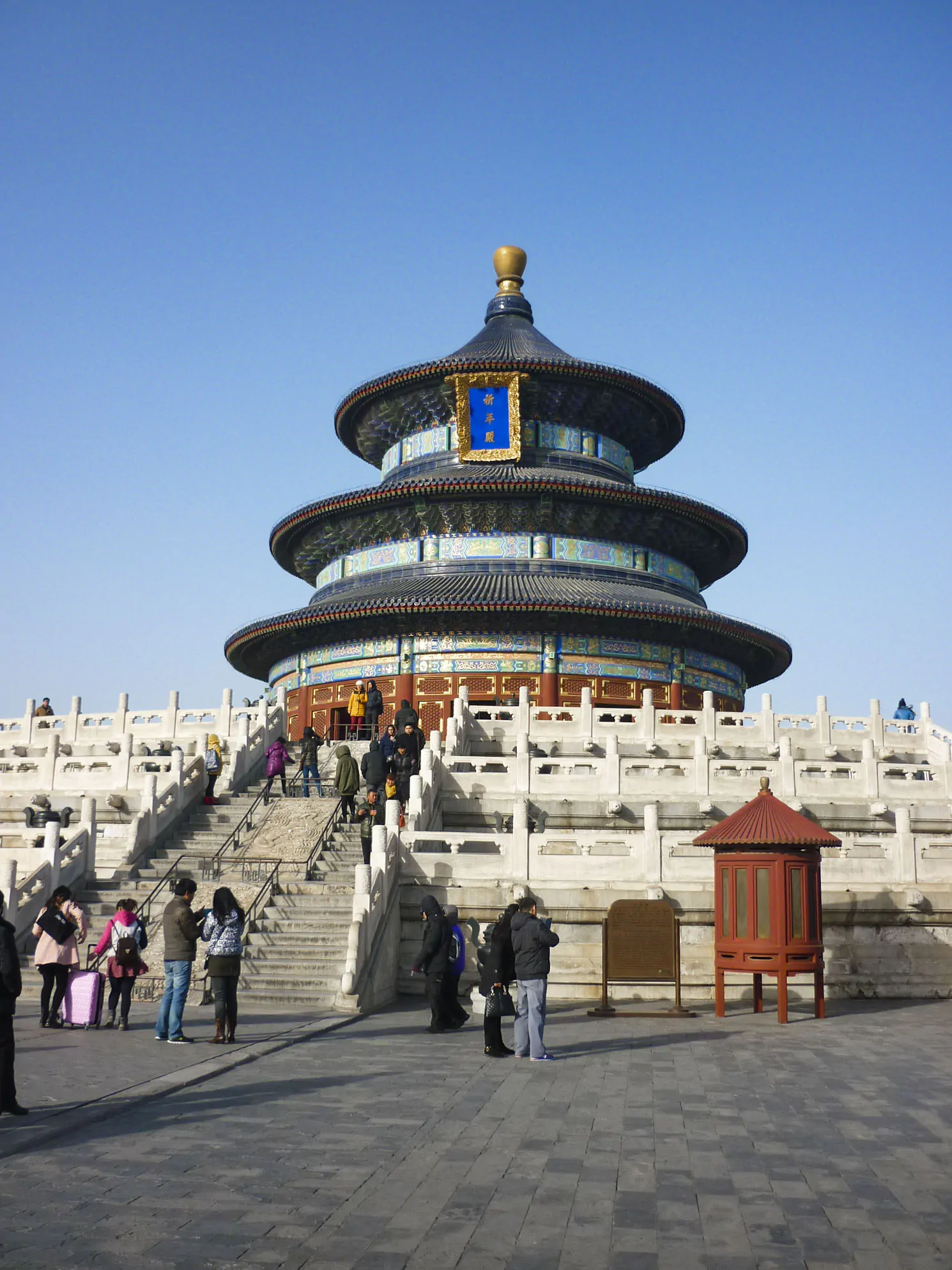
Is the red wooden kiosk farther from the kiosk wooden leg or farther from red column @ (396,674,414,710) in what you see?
red column @ (396,674,414,710)

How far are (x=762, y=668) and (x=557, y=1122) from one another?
37723 millimetres

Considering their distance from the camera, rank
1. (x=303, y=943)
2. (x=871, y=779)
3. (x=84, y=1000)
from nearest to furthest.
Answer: (x=84, y=1000), (x=303, y=943), (x=871, y=779)

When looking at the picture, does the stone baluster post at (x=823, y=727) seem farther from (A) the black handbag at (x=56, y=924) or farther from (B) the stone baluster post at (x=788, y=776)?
(A) the black handbag at (x=56, y=924)

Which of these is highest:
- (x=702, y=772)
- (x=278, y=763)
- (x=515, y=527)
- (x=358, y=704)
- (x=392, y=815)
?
(x=515, y=527)

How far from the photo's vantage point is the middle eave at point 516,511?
40.7m

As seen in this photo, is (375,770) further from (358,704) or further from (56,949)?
(358,704)

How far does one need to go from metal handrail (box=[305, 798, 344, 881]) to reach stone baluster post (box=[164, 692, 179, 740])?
6.44m

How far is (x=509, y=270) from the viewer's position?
50.3 metres

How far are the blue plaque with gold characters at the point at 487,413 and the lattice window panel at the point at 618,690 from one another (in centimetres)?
915

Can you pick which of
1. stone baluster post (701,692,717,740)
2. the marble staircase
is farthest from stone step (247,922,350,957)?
stone baluster post (701,692,717,740)

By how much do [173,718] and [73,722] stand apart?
8.74 feet

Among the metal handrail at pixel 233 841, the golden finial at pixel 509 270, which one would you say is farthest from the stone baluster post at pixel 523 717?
the golden finial at pixel 509 270

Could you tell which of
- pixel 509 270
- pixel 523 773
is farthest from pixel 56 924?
pixel 509 270

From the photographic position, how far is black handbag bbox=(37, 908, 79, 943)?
13.7m
